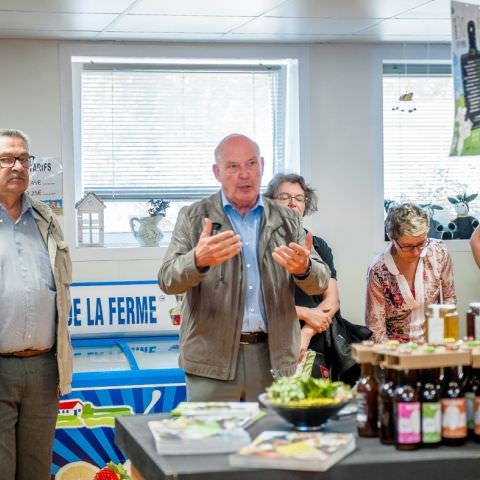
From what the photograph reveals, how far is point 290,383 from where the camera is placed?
9.40 ft

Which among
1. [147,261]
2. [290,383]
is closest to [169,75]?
[147,261]

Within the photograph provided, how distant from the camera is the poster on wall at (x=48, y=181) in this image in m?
5.85

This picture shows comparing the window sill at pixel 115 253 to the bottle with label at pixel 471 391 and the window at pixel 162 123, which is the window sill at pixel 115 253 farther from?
the bottle with label at pixel 471 391

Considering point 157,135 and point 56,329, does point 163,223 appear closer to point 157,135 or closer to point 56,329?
point 157,135

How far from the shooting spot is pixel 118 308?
5.89 meters

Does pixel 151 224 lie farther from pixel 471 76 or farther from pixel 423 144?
pixel 471 76

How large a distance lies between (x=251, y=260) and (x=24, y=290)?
0.90 m

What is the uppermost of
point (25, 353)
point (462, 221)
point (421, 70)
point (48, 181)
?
point (421, 70)

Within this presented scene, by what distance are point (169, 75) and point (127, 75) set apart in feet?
0.83

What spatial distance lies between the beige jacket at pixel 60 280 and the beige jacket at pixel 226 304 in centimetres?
50

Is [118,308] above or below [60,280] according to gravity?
below

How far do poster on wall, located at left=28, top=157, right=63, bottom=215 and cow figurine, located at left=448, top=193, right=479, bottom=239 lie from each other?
2460 mm

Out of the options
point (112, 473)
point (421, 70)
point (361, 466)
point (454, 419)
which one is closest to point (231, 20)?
point (421, 70)

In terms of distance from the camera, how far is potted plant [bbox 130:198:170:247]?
608 centimetres
